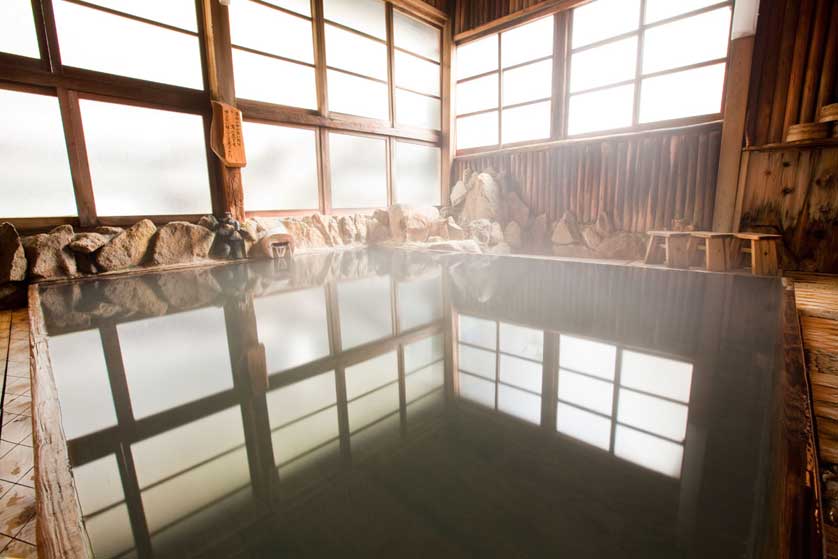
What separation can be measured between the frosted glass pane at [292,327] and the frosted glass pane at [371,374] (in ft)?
0.95

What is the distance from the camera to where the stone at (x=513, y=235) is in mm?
7732

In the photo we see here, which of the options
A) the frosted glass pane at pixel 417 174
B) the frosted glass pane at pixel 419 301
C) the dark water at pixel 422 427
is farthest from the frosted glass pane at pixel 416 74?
the dark water at pixel 422 427

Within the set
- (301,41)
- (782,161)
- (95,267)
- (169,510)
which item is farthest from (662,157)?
(95,267)

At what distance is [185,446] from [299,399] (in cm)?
45

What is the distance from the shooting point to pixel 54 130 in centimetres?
484

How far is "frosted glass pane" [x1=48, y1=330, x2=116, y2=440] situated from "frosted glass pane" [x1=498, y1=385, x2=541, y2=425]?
161 centimetres

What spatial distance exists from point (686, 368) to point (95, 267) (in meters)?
6.06

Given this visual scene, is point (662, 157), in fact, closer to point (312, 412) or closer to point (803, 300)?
point (803, 300)

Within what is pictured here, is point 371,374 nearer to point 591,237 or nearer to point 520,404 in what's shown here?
point 520,404

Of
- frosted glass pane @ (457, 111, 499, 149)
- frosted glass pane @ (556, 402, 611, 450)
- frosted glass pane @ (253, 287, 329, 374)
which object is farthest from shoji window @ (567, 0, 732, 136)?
frosted glass pane @ (556, 402, 611, 450)

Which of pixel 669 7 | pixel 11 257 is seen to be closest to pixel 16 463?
pixel 11 257

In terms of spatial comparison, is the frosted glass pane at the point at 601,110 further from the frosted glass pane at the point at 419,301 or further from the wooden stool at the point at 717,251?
the frosted glass pane at the point at 419,301

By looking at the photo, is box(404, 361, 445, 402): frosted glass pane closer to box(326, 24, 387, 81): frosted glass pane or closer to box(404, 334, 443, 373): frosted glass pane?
box(404, 334, 443, 373): frosted glass pane

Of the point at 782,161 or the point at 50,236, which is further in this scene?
the point at 782,161
